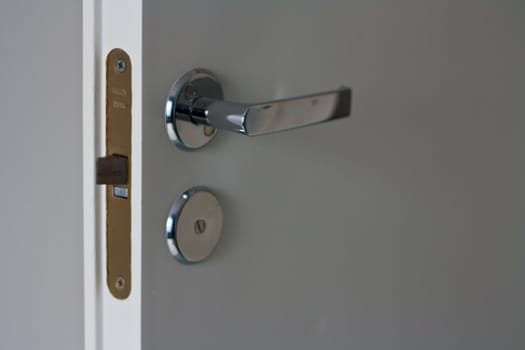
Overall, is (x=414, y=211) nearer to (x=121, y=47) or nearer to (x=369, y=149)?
(x=369, y=149)

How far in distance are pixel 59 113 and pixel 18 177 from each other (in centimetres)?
9

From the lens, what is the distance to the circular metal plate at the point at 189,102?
0.91 feet

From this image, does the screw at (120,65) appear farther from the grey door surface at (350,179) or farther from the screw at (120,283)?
the screw at (120,283)

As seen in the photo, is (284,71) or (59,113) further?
(59,113)

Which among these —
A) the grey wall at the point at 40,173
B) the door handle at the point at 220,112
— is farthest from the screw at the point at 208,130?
the grey wall at the point at 40,173

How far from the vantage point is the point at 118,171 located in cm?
27

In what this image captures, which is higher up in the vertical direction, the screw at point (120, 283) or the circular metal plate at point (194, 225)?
the circular metal plate at point (194, 225)

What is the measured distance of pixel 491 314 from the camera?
2.17 feet

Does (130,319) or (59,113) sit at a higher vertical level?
(59,113)

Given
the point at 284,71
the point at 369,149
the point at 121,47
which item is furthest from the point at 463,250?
the point at 121,47

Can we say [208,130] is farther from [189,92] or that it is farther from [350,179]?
[350,179]

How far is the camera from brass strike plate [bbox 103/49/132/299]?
0.27 meters

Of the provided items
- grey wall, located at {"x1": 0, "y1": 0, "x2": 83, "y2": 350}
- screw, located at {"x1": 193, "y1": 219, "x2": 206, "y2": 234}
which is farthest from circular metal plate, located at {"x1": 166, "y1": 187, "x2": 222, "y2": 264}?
grey wall, located at {"x1": 0, "y1": 0, "x2": 83, "y2": 350}

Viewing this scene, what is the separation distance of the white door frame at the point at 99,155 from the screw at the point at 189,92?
0.03 m
